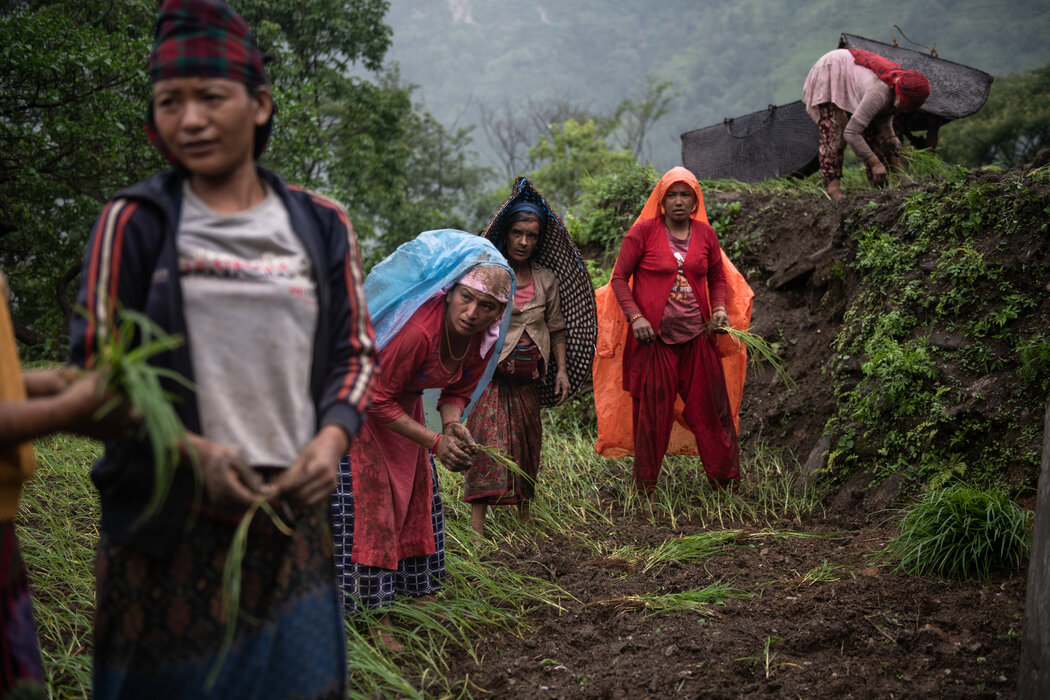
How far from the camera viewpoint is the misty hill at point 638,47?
152 feet

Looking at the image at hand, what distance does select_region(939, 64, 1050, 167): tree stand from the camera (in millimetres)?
13555

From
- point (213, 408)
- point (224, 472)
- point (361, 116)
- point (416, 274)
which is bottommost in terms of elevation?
point (224, 472)

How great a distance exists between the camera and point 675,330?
5.19 metres

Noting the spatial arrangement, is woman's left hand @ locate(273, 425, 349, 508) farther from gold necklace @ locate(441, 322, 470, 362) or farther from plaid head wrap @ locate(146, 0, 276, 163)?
gold necklace @ locate(441, 322, 470, 362)

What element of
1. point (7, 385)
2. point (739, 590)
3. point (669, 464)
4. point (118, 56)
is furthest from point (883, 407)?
point (118, 56)

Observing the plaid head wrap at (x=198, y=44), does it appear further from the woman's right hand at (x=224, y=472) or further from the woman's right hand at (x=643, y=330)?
the woman's right hand at (x=643, y=330)

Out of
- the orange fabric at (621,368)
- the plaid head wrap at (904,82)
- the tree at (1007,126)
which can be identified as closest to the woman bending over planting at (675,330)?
the orange fabric at (621,368)

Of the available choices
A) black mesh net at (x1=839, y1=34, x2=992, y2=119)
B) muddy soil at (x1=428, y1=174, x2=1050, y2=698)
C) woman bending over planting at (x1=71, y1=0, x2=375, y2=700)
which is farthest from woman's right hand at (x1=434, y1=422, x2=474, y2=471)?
black mesh net at (x1=839, y1=34, x2=992, y2=119)

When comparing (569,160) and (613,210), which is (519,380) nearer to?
(613,210)

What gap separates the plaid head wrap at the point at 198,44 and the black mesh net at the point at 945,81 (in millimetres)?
7859

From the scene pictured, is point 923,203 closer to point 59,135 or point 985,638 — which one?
point 985,638

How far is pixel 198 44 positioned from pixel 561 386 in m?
3.53

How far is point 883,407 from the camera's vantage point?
5098 millimetres

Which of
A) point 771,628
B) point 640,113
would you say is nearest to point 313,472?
point 771,628
